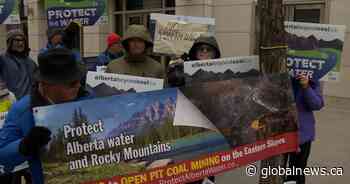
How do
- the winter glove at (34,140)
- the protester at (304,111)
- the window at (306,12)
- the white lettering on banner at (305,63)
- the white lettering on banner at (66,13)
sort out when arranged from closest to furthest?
the winter glove at (34,140) < the white lettering on banner at (305,63) < the protester at (304,111) < the white lettering on banner at (66,13) < the window at (306,12)

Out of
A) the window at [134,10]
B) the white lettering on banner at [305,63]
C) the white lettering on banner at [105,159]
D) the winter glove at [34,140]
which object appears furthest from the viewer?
the window at [134,10]

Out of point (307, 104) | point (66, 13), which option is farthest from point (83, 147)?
point (66, 13)

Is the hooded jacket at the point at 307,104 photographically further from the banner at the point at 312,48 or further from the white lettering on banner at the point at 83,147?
the white lettering on banner at the point at 83,147

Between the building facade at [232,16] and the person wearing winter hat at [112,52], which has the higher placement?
the building facade at [232,16]

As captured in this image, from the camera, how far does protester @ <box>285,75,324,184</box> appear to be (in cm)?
362

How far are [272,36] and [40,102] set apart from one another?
1.62 metres

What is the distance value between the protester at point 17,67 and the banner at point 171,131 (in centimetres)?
280

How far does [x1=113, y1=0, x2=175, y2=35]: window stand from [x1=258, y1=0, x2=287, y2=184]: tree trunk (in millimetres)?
10629

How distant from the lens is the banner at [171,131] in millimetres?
2305

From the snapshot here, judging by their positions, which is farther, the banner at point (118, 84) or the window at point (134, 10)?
the window at point (134, 10)

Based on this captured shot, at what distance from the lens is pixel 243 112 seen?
2969mm

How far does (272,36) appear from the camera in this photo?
2.94 m

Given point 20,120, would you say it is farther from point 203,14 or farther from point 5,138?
point 203,14

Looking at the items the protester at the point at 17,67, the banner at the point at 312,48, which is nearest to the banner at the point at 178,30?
the protester at the point at 17,67
